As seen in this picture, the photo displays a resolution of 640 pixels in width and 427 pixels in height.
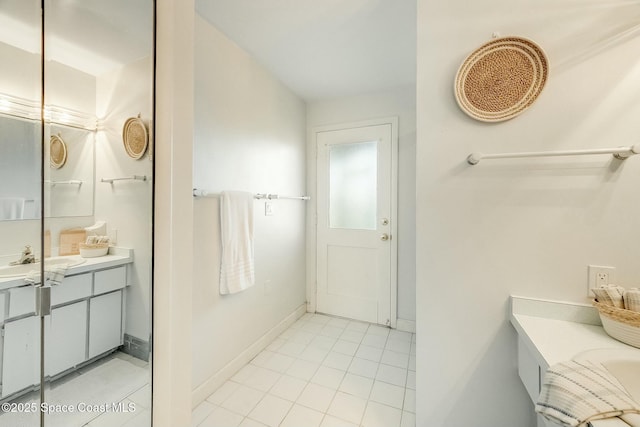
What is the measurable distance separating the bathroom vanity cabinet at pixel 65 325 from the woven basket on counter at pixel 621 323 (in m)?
1.95

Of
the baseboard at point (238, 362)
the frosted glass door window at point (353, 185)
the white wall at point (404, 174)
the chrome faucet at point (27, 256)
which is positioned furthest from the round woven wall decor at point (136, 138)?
the white wall at point (404, 174)

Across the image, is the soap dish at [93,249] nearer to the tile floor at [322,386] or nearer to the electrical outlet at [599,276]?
the tile floor at [322,386]

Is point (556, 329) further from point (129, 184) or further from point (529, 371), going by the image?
point (129, 184)

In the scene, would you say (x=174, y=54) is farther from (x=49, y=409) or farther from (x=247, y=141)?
(x=49, y=409)

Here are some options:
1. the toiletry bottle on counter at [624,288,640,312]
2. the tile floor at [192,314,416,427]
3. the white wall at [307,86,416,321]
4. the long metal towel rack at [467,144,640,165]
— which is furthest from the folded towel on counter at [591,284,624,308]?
the white wall at [307,86,416,321]

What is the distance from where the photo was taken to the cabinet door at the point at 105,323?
3.55 ft

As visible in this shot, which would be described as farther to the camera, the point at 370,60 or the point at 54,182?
the point at 370,60

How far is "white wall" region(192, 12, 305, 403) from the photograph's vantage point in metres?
1.64

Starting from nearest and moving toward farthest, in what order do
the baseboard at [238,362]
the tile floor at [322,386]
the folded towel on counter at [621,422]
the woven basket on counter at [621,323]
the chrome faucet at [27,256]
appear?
the folded towel on counter at [621,422], the woven basket on counter at [621,323], the chrome faucet at [27,256], the tile floor at [322,386], the baseboard at [238,362]

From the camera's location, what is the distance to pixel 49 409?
3.11 feet

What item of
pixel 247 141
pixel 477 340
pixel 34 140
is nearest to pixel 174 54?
pixel 34 140

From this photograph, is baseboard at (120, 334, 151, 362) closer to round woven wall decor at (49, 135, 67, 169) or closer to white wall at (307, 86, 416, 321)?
round woven wall decor at (49, 135, 67, 169)

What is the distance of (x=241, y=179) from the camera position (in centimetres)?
198

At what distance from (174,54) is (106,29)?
0.93ft
